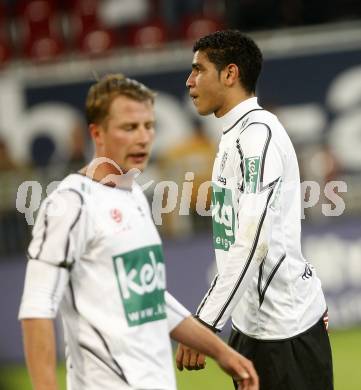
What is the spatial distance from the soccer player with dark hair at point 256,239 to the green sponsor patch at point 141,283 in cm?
86

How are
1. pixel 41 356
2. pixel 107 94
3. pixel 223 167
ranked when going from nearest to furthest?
pixel 41 356 < pixel 107 94 < pixel 223 167

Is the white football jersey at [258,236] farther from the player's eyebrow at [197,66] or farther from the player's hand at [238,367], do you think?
the player's hand at [238,367]

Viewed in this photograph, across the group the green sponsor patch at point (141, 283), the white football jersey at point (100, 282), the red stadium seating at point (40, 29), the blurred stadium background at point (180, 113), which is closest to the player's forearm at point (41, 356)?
the white football jersey at point (100, 282)

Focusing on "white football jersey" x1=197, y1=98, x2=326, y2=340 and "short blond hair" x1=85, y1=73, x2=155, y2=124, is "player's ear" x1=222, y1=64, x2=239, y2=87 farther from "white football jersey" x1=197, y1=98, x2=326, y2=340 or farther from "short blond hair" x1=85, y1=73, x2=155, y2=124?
→ "short blond hair" x1=85, y1=73, x2=155, y2=124

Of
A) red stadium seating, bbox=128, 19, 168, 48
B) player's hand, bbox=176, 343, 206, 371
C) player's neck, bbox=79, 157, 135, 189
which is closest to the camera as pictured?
player's neck, bbox=79, 157, 135, 189

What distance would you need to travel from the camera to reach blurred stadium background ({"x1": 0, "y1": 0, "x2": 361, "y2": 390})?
32.3 ft

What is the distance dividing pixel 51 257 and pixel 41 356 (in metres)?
0.31

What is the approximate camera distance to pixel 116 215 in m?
3.55

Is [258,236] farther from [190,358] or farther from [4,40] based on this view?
[4,40]

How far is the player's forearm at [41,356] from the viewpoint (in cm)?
328

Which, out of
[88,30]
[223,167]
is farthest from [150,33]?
[223,167]

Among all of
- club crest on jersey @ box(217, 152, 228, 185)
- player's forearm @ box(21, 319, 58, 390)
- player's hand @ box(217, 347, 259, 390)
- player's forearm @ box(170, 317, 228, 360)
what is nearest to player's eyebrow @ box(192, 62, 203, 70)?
club crest on jersey @ box(217, 152, 228, 185)

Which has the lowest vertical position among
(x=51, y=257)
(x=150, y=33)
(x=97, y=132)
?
(x=51, y=257)

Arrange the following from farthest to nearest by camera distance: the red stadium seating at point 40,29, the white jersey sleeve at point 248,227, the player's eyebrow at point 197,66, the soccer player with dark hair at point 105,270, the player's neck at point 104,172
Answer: the red stadium seating at point 40,29 → the player's eyebrow at point 197,66 → the white jersey sleeve at point 248,227 → the player's neck at point 104,172 → the soccer player with dark hair at point 105,270
